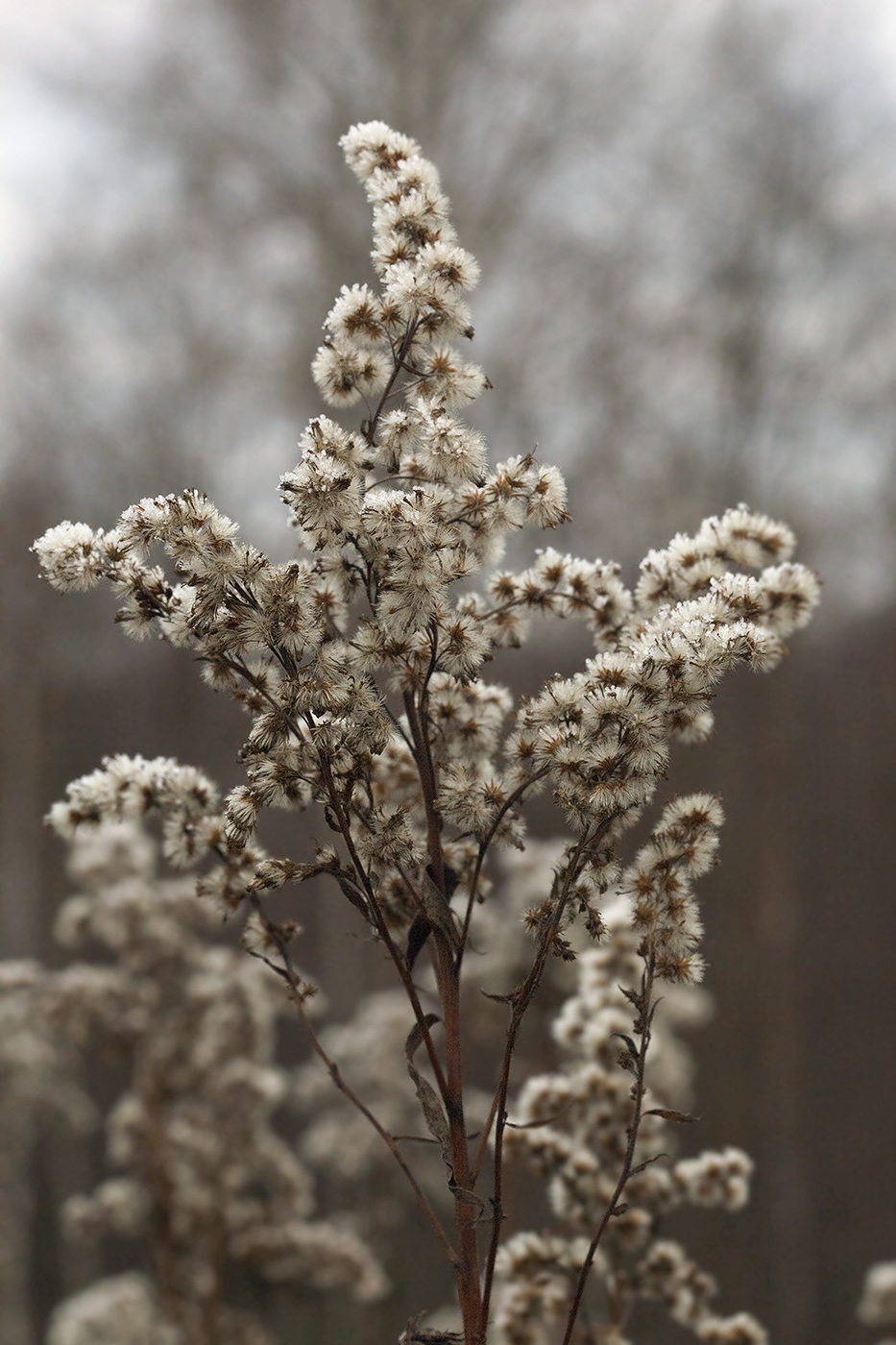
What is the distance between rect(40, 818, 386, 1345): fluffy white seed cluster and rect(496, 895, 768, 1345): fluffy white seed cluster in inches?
31.0

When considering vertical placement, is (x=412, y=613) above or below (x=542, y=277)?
below

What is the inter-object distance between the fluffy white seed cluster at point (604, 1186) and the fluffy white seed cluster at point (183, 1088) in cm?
79

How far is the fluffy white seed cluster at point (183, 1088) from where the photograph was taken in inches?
79.0

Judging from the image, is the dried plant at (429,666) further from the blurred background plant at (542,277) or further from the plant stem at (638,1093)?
the blurred background plant at (542,277)

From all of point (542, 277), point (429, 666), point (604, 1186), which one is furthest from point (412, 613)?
point (542, 277)

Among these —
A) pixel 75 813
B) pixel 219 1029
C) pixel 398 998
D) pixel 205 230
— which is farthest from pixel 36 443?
pixel 75 813

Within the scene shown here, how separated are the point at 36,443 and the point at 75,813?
3.31 m

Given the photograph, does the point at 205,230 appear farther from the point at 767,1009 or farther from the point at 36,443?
the point at 767,1009

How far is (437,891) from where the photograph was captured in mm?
772

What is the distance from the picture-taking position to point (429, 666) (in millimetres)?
776

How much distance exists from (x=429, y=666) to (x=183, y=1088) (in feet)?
5.39

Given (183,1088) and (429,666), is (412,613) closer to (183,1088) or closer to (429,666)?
(429,666)

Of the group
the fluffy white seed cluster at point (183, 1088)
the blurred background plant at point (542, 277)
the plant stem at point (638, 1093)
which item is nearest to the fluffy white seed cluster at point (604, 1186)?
the plant stem at point (638, 1093)

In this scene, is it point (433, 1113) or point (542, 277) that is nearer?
point (433, 1113)
